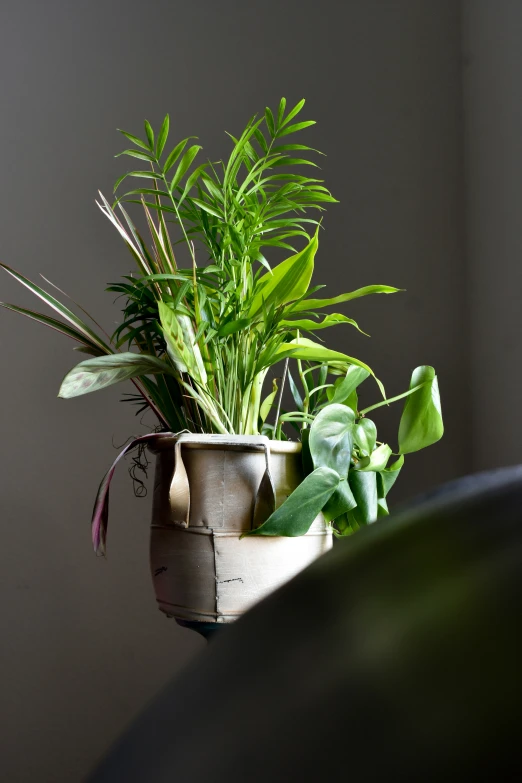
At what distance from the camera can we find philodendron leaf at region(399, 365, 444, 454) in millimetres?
978

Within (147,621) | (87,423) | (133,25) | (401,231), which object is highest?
(133,25)

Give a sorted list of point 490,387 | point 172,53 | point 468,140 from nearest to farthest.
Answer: point 490,387 → point 468,140 → point 172,53

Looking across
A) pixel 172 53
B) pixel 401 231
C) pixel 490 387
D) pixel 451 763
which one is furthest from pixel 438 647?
pixel 172 53

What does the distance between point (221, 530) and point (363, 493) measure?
0.20 metres

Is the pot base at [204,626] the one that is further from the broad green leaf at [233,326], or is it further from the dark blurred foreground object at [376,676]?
the dark blurred foreground object at [376,676]

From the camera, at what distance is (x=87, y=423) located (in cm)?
186

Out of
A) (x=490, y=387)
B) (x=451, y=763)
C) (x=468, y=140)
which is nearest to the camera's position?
(x=451, y=763)

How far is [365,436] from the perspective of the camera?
3.16 feet

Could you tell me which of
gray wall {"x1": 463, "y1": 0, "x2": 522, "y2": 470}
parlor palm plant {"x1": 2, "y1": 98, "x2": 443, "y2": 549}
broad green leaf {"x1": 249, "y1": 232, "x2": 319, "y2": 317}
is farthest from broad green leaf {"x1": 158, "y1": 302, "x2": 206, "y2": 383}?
gray wall {"x1": 463, "y1": 0, "x2": 522, "y2": 470}

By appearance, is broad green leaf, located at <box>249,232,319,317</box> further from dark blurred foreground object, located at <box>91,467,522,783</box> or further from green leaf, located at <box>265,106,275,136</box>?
dark blurred foreground object, located at <box>91,467,522,783</box>

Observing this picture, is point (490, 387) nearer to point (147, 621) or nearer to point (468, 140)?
point (468, 140)

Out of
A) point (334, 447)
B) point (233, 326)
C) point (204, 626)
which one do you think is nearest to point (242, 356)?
point (233, 326)

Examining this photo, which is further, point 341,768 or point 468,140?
point 468,140

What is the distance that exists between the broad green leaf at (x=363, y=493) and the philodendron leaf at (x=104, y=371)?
0.27 m
